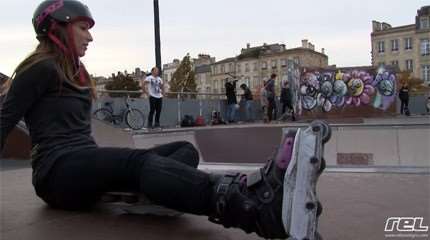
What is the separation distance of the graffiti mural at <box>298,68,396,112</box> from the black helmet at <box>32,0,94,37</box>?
955 inches

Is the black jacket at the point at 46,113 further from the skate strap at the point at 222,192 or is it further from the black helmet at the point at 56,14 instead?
the skate strap at the point at 222,192

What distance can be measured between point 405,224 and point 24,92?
2.13 meters

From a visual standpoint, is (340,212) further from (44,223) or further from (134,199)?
(44,223)

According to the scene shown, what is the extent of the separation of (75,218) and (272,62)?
353 feet

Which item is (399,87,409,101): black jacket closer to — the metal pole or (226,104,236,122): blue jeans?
(226,104,236,122): blue jeans

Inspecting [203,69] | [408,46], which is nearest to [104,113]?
[408,46]

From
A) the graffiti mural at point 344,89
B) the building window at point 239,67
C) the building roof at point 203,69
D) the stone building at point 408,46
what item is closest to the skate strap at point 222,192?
the graffiti mural at point 344,89

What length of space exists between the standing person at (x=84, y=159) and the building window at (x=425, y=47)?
89146 millimetres

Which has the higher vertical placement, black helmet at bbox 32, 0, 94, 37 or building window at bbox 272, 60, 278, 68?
building window at bbox 272, 60, 278, 68

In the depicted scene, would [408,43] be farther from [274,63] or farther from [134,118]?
[134,118]

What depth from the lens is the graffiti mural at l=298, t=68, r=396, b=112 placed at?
26.9 m

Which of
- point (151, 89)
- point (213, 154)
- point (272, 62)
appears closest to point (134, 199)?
point (213, 154)

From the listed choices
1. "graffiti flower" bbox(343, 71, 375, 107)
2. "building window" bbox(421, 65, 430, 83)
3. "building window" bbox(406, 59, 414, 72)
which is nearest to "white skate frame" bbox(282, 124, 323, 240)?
"graffiti flower" bbox(343, 71, 375, 107)

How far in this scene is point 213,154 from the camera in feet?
36.9
